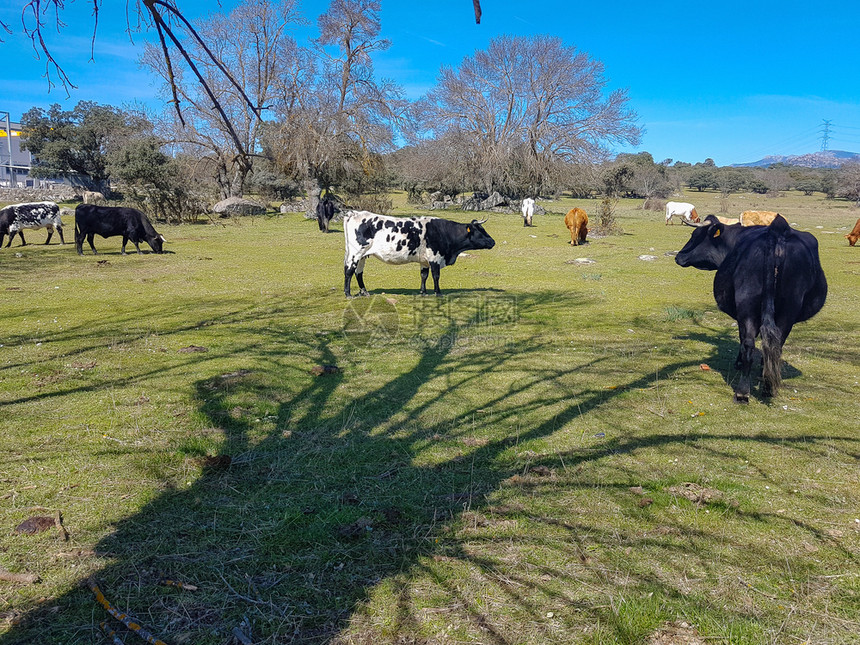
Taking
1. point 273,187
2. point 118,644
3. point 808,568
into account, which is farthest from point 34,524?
point 273,187

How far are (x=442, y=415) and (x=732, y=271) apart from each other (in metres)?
3.79

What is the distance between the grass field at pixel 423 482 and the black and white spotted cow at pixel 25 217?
11.0 m

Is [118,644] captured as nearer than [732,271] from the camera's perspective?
Yes

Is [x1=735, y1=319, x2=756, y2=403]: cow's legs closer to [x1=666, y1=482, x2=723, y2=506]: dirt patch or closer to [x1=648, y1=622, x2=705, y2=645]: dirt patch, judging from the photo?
[x1=666, y1=482, x2=723, y2=506]: dirt patch

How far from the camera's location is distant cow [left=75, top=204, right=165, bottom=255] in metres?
16.0

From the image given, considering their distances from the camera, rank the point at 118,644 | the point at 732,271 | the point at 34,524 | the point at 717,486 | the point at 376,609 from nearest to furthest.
Answer: the point at 118,644, the point at 376,609, the point at 34,524, the point at 717,486, the point at 732,271

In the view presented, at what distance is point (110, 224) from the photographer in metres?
16.3

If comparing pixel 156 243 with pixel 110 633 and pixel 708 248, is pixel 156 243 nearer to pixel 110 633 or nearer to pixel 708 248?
pixel 708 248

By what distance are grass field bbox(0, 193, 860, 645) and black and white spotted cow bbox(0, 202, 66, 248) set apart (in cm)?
1102

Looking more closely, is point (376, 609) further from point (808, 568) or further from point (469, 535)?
point (808, 568)

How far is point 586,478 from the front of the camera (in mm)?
3914

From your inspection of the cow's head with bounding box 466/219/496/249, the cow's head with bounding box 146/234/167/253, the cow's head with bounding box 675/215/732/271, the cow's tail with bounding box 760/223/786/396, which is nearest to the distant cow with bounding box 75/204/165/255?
the cow's head with bounding box 146/234/167/253

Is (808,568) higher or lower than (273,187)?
lower

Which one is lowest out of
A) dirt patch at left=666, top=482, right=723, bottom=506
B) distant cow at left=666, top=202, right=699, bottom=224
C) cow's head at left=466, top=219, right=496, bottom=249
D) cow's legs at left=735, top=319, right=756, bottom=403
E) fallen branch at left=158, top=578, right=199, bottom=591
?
dirt patch at left=666, top=482, right=723, bottom=506
